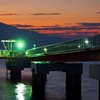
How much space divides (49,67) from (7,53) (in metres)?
62.4

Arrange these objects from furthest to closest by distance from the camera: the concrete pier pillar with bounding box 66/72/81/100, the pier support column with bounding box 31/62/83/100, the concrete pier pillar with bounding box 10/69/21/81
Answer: the concrete pier pillar with bounding box 10/69/21/81 < the concrete pier pillar with bounding box 66/72/81/100 < the pier support column with bounding box 31/62/83/100

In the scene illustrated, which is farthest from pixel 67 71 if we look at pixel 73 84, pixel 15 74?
pixel 15 74

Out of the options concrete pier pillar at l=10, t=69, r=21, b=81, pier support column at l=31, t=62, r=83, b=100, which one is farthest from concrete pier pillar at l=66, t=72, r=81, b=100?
concrete pier pillar at l=10, t=69, r=21, b=81

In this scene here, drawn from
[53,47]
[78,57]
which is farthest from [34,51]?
[78,57]

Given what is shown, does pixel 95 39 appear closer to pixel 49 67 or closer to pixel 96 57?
pixel 96 57

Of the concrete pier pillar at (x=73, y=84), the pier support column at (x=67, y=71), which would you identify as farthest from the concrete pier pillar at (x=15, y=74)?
the concrete pier pillar at (x=73, y=84)

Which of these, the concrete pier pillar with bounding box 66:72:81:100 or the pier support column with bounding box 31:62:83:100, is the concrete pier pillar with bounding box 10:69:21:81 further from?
the concrete pier pillar with bounding box 66:72:81:100

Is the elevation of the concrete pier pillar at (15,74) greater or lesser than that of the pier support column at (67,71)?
lesser

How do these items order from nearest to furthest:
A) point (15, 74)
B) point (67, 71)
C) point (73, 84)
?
1. point (67, 71)
2. point (73, 84)
3. point (15, 74)

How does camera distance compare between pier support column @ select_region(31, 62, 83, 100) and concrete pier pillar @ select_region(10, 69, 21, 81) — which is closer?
Answer: pier support column @ select_region(31, 62, 83, 100)

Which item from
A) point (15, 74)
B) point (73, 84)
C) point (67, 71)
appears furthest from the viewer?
point (15, 74)

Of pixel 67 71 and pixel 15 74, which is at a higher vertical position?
pixel 67 71

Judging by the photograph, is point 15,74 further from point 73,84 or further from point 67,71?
point 67,71

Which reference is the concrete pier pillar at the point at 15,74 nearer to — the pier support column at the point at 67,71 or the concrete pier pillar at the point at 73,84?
the pier support column at the point at 67,71
